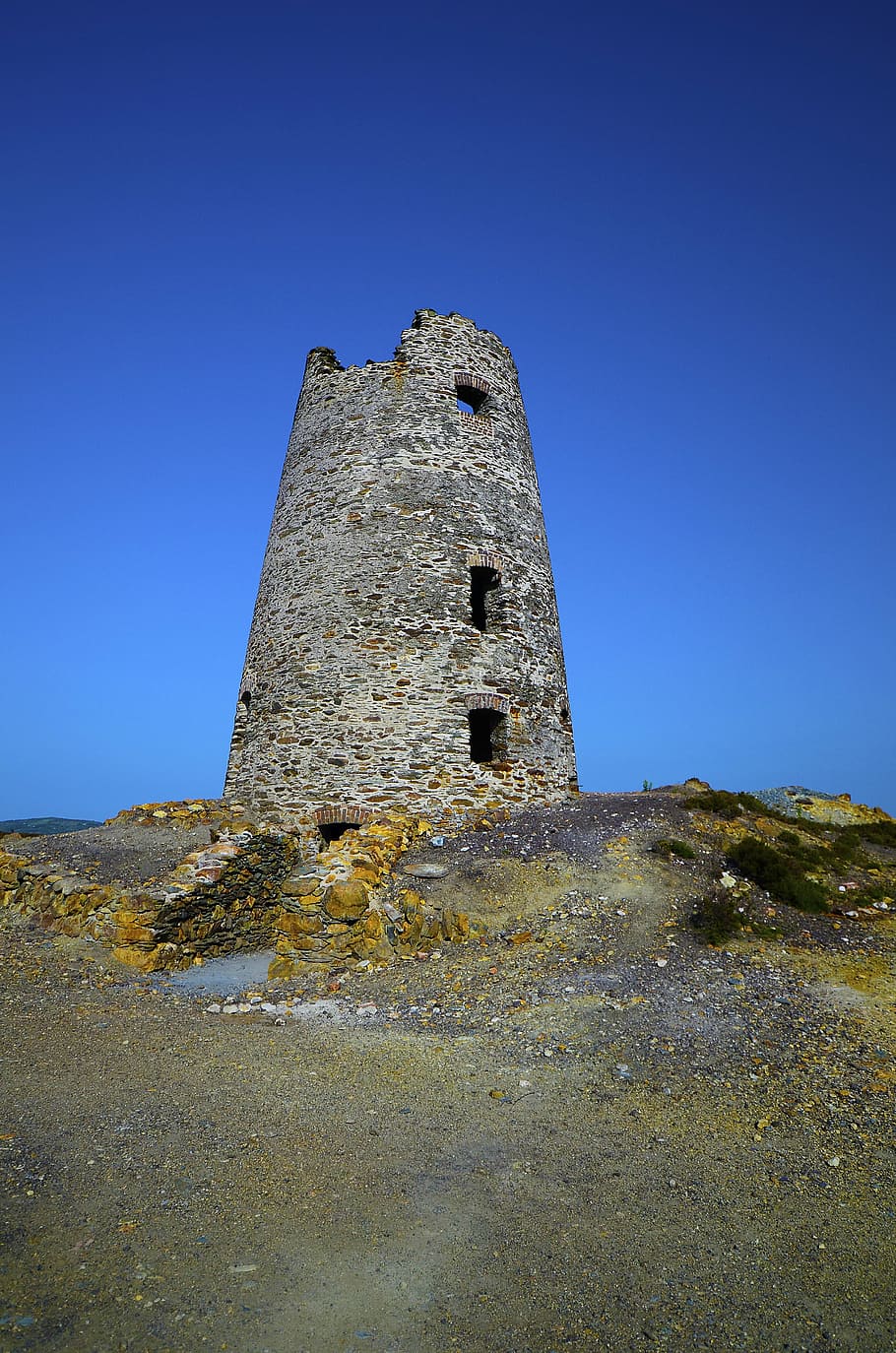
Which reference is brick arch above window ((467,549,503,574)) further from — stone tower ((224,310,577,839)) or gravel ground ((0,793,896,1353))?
gravel ground ((0,793,896,1353))

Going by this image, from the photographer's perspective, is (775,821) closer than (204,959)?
No

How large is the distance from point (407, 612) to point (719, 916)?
8418 mm

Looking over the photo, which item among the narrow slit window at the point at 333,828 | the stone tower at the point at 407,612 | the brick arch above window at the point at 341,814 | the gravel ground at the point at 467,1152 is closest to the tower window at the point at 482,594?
the stone tower at the point at 407,612

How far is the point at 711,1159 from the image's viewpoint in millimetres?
5094

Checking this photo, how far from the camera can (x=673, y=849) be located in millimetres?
11555

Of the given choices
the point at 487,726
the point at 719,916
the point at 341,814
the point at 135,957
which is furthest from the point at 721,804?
the point at 135,957

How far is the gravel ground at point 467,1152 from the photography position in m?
3.60

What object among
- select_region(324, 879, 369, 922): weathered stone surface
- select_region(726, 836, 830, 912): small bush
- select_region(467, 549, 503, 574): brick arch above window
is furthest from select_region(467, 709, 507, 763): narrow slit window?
select_region(726, 836, 830, 912): small bush

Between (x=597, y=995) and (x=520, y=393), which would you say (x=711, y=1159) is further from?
(x=520, y=393)

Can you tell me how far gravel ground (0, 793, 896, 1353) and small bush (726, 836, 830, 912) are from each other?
0.96 m

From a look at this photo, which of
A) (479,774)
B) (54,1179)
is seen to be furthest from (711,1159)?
(479,774)

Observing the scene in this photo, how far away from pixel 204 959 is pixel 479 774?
20.2ft

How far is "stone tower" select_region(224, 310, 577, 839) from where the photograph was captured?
13.8 m

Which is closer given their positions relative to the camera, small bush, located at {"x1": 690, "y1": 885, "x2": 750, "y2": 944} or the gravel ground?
the gravel ground
